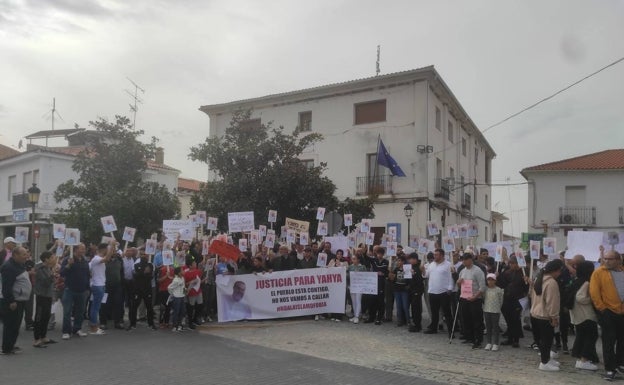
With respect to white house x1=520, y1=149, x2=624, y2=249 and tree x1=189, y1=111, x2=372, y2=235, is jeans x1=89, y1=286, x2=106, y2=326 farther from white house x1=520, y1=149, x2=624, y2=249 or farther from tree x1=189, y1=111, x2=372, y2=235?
white house x1=520, y1=149, x2=624, y2=249

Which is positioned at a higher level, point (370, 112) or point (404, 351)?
point (370, 112)

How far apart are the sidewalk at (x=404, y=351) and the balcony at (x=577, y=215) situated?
28.5m

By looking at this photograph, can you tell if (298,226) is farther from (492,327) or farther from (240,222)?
(492,327)

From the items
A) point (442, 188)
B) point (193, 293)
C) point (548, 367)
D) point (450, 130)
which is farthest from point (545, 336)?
point (450, 130)

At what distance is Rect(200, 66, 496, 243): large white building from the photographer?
3023 cm

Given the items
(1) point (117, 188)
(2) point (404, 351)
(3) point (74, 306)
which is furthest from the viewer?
(1) point (117, 188)

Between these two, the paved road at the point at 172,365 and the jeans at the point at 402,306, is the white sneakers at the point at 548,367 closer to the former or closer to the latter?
the paved road at the point at 172,365

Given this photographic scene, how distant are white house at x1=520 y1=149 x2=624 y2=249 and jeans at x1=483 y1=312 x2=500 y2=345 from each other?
98.7 feet

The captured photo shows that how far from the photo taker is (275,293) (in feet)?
44.9

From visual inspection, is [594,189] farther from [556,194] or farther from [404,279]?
[404,279]

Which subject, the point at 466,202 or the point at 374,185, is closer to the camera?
the point at 374,185

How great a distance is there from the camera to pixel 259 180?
20.8 m

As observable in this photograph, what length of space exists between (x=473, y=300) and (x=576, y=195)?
31.9m

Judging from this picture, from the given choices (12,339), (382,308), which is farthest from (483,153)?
(12,339)
